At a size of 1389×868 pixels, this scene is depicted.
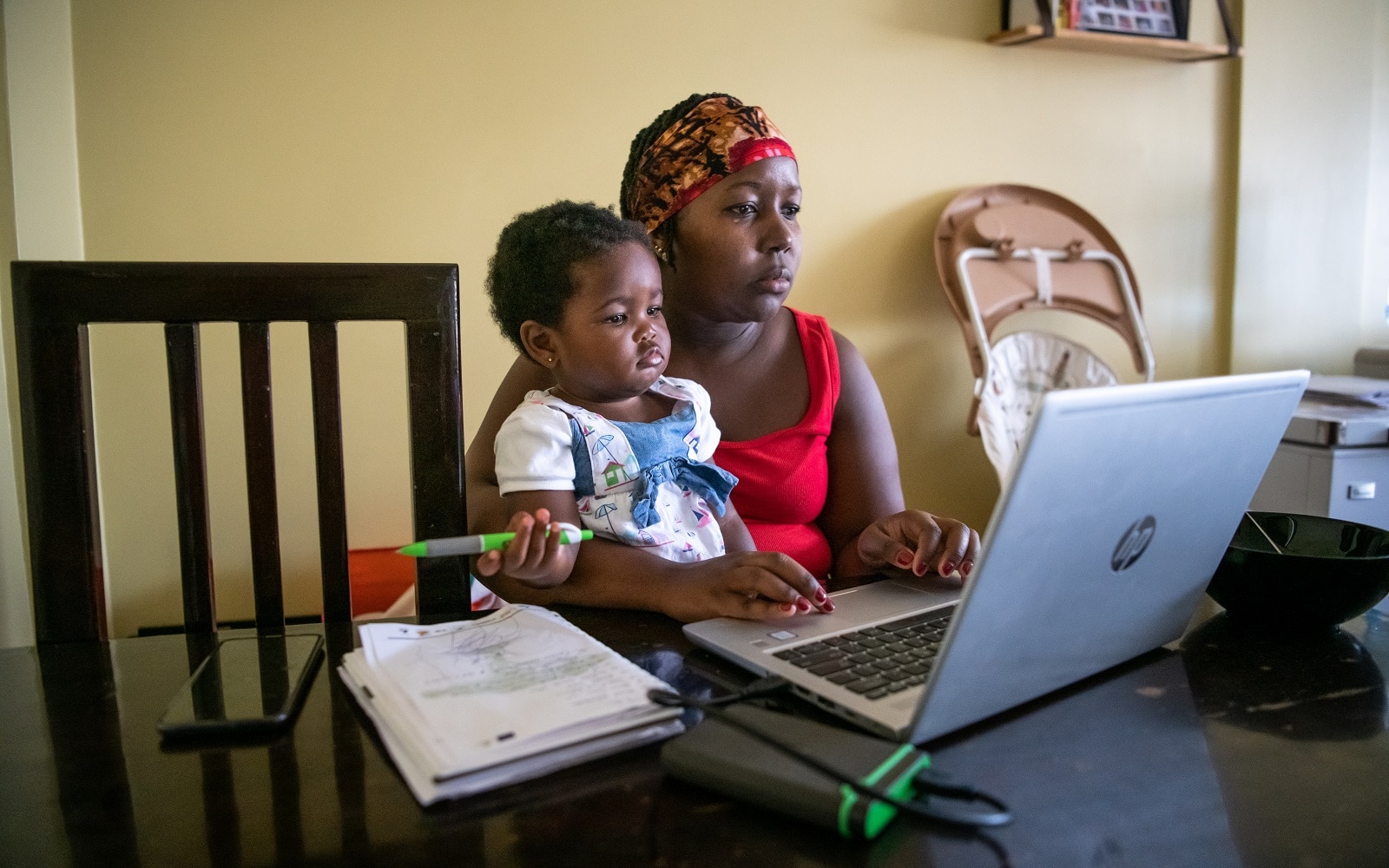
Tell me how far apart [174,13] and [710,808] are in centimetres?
204

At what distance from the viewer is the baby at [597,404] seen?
1.00 metres

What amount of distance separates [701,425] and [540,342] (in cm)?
21

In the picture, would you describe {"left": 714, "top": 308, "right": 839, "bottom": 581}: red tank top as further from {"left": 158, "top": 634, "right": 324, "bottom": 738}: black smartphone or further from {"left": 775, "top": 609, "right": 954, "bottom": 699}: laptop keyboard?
{"left": 158, "top": 634, "right": 324, "bottom": 738}: black smartphone

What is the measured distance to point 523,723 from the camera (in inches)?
25.0

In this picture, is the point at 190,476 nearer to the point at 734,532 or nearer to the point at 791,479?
the point at 734,532

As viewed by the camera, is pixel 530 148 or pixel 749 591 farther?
pixel 530 148

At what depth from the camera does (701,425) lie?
1174mm

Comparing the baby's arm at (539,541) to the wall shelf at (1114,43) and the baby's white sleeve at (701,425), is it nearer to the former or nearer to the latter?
the baby's white sleeve at (701,425)

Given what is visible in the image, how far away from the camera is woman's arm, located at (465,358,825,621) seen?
0.87m

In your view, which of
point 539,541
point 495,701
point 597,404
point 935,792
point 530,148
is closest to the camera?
point 935,792

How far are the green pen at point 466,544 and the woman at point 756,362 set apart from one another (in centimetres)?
26

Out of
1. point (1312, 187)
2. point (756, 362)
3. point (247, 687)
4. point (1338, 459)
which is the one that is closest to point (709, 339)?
point (756, 362)

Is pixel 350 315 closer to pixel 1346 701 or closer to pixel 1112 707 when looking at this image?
pixel 1112 707

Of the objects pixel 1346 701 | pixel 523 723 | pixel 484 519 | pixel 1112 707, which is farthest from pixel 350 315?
pixel 1346 701
